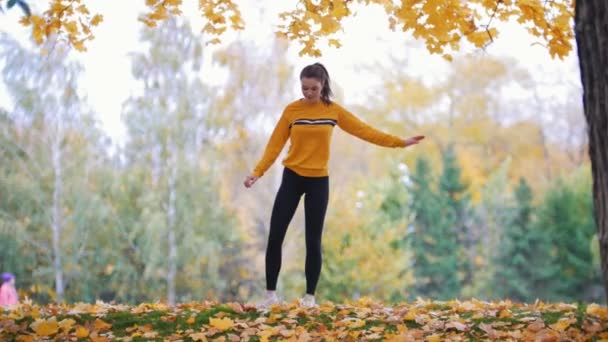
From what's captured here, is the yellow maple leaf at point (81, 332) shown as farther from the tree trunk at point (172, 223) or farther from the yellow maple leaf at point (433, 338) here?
the tree trunk at point (172, 223)

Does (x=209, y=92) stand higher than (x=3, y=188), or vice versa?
(x=209, y=92)

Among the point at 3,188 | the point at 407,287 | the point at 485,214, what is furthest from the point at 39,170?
the point at 485,214

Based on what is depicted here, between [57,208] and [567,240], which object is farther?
[567,240]

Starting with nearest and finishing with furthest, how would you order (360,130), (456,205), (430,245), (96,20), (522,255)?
(360,130), (96,20), (522,255), (430,245), (456,205)

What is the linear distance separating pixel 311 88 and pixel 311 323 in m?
1.42

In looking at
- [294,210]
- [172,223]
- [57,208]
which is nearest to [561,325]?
[294,210]

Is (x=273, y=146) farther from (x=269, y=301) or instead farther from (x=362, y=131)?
(x=269, y=301)

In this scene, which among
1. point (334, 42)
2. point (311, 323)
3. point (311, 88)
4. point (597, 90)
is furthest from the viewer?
point (334, 42)

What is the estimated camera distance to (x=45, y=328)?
4.73 m

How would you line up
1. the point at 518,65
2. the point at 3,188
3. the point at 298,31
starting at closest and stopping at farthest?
the point at 298,31, the point at 3,188, the point at 518,65

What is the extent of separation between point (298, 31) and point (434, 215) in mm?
29550

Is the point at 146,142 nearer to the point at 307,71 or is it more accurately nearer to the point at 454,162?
the point at 454,162

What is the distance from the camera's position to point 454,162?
3544 centimetres

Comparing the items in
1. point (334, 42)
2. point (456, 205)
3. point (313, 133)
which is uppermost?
point (334, 42)
